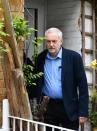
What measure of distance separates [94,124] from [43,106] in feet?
6.52

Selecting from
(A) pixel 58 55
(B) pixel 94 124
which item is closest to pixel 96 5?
(B) pixel 94 124

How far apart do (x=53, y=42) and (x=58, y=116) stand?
2.49ft

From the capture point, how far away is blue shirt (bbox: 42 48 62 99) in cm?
518

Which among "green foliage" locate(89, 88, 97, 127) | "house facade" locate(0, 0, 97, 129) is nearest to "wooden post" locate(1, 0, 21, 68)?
"house facade" locate(0, 0, 97, 129)

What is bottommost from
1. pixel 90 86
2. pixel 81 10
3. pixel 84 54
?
pixel 90 86

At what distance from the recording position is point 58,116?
5.27 metres

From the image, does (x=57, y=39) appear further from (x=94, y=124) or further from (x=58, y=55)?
(x=94, y=124)

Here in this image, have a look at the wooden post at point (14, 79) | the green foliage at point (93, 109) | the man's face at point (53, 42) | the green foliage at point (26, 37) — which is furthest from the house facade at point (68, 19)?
the wooden post at point (14, 79)

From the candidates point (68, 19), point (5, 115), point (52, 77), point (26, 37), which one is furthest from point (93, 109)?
point (5, 115)

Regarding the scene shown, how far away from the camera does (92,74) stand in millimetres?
7406

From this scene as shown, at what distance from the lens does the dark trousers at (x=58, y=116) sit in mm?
5250

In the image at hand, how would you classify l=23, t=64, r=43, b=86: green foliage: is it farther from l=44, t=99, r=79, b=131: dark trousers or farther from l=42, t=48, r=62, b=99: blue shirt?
l=44, t=99, r=79, b=131: dark trousers

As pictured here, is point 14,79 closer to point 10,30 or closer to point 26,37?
point 10,30

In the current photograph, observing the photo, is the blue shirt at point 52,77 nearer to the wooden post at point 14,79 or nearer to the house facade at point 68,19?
the wooden post at point 14,79
